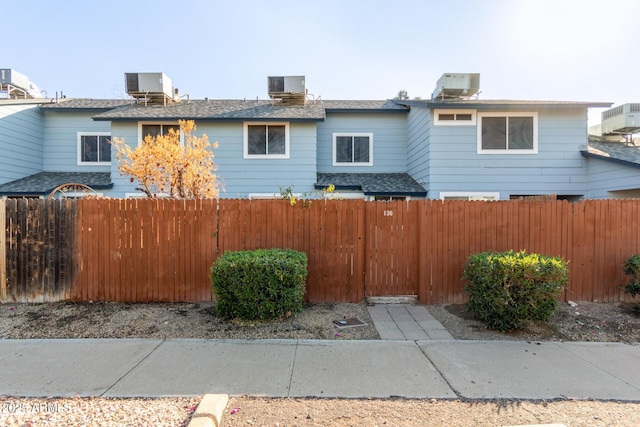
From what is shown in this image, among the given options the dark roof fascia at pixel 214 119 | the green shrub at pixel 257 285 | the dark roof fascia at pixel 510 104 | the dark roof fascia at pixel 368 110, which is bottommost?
the green shrub at pixel 257 285

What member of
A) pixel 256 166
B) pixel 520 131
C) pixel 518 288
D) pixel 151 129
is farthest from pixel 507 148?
pixel 151 129

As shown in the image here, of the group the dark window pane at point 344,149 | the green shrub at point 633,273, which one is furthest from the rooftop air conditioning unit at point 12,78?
the green shrub at point 633,273

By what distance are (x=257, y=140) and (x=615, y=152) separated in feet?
38.7

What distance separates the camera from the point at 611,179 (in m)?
9.27

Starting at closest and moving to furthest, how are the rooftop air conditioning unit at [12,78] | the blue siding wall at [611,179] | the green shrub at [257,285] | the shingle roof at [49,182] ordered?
the green shrub at [257,285] → the blue siding wall at [611,179] → the shingle roof at [49,182] → the rooftop air conditioning unit at [12,78]

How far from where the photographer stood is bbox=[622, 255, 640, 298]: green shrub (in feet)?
18.2

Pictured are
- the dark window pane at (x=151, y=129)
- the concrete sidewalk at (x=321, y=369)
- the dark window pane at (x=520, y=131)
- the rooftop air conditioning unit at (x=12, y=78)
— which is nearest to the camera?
the concrete sidewalk at (x=321, y=369)

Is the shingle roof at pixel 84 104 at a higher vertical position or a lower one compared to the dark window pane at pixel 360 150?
higher

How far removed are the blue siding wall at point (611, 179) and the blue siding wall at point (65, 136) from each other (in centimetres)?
1694

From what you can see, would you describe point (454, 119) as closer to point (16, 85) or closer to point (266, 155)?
point (266, 155)

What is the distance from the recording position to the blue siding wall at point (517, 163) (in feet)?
33.9

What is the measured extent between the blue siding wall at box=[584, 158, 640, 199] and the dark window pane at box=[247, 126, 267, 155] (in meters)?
10.6

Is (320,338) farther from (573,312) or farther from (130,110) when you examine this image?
(130,110)

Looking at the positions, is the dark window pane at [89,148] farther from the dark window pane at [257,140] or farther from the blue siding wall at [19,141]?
the dark window pane at [257,140]
